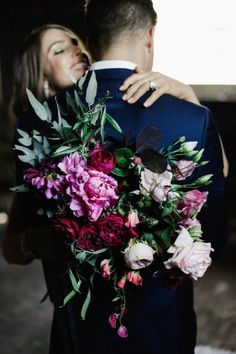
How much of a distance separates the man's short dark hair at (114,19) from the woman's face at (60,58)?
0.92 meters

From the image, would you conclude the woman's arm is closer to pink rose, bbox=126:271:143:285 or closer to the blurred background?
pink rose, bbox=126:271:143:285

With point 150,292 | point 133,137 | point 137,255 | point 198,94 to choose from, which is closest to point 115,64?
point 133,137

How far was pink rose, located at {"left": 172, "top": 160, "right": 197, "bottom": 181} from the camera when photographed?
1.26 meters

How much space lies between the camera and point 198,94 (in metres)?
5.66

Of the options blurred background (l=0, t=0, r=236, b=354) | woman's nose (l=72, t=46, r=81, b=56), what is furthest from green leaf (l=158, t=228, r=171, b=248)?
blurred background (l=0, t=0, r=236, b=354)

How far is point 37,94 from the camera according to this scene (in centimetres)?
265

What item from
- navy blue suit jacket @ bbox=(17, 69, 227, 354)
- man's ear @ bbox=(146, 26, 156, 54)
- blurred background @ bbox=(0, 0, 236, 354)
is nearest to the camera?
navy blue suit jacket @ bbox=(17, 69, 227, 354)

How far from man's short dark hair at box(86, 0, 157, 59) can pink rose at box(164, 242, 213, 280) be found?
2.17ft

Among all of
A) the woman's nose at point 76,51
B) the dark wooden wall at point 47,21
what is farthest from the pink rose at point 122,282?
the dark wooden wall at point 47,21

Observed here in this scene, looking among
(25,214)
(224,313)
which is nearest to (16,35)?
(224,313)

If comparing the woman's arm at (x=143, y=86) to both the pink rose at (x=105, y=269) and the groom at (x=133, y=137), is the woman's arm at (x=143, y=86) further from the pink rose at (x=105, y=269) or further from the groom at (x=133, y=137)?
the pink rose at (x=105, y=269)

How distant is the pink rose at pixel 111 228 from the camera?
1215mm

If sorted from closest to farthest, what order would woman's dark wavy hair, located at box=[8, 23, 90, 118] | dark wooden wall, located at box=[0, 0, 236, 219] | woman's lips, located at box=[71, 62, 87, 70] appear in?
woman's lips, located at box=[71, 62, 87, 70] → woman's dark wavy hair, located at box=[8, 23, 90, 118] → dark wooden wall, located at box=[0, 0, 236, 219]

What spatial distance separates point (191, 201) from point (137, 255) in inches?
7.4
